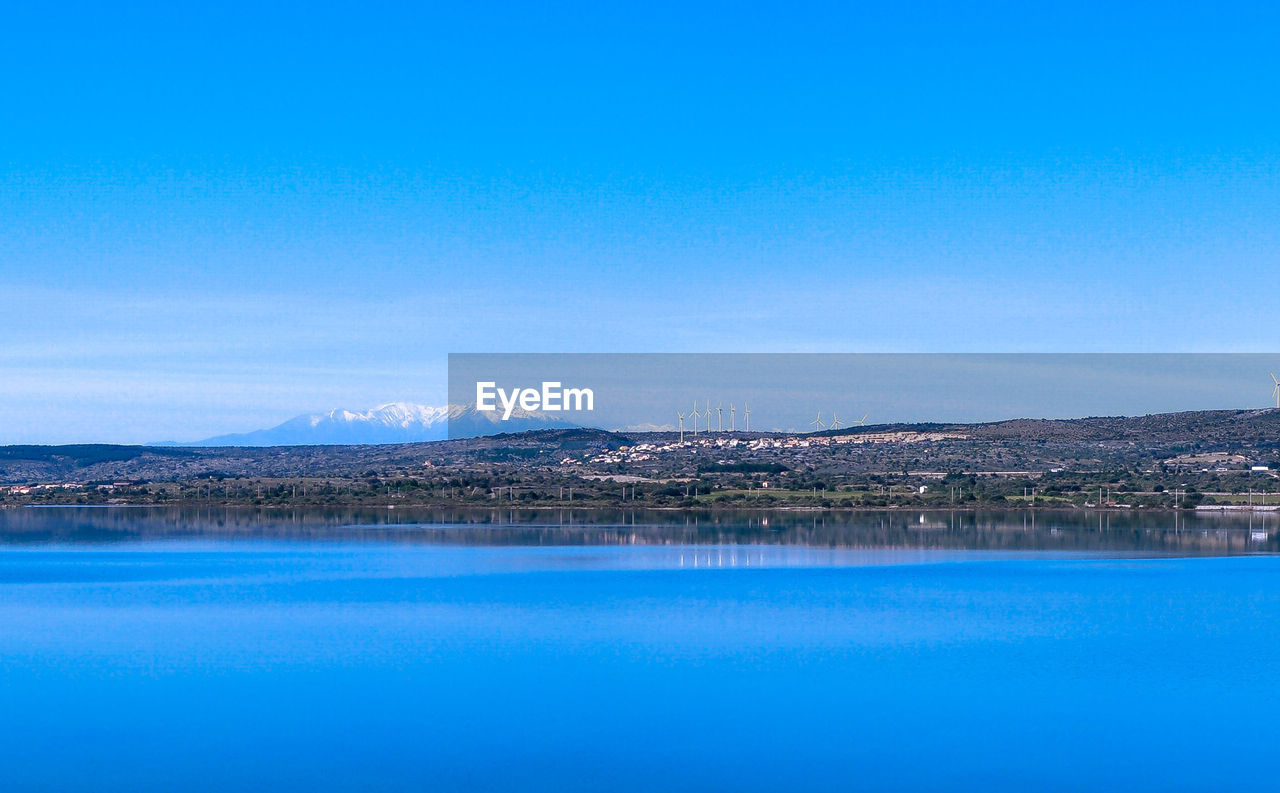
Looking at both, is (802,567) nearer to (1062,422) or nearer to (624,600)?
(624,600)

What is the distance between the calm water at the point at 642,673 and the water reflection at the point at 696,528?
742 centimetres

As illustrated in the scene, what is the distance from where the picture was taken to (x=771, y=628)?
93.8 ft

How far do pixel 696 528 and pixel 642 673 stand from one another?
133 ft

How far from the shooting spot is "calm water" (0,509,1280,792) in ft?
55.9

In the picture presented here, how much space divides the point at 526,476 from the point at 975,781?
88352 mm

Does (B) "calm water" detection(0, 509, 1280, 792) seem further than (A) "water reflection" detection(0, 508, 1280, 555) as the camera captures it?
No

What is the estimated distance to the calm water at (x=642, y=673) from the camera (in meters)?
17.0

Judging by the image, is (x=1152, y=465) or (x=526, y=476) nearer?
(x=1152, y=465)

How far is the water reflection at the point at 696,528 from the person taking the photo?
179 ft

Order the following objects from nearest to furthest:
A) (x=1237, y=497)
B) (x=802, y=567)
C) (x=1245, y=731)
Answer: (x=1245, y=731)
(x=802, y=567)
(x=1237, y=497)

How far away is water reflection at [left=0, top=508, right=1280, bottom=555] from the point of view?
54531 millimetres

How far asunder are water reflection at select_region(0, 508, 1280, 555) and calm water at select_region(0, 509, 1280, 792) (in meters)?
7.42

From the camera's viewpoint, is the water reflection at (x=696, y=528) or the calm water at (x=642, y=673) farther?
the water reflection at (x=696, y=528)

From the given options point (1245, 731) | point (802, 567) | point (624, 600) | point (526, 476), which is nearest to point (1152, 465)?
point (526, 476)
